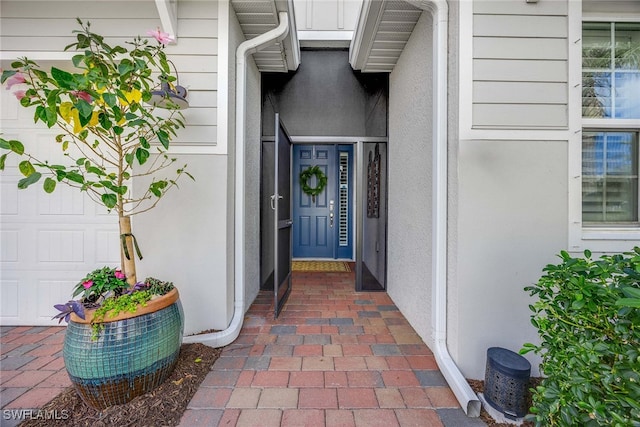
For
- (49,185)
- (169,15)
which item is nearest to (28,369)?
(49,185)

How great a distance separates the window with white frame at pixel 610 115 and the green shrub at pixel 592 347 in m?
1.00

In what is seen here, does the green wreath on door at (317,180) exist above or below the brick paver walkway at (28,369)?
above

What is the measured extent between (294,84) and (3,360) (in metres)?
3.52

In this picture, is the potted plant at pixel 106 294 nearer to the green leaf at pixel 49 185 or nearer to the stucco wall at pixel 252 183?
the green leaf at pixel 49 185

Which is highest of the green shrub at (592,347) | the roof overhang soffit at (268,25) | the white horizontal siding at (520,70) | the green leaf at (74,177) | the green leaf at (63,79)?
the roof overhang soffit at (268,25)

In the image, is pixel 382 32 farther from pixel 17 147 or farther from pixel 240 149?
pixel 17 147

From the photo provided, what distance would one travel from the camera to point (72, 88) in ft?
4.09

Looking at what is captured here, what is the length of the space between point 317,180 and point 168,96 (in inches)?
130

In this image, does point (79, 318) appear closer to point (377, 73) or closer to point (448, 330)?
point (448, 330)

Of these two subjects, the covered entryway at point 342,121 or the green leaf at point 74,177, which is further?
the covered entryway at point 342,121

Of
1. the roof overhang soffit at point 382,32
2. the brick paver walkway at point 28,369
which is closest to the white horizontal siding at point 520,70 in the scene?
the roof overhang soffit at point 382,32

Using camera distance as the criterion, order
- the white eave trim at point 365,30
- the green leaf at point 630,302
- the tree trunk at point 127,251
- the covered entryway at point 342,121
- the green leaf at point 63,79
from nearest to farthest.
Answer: the green leaf at point 630,302, the green leaf at point 63,79, the tree trunk at point 127,251, the white eave trim at point 365,30, the covered entryway at point 342,121

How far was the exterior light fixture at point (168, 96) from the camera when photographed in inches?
66.3

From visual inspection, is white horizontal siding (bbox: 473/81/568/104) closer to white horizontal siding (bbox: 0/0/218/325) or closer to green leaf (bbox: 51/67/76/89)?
green leaf (bbox: 51/67/76/89)
